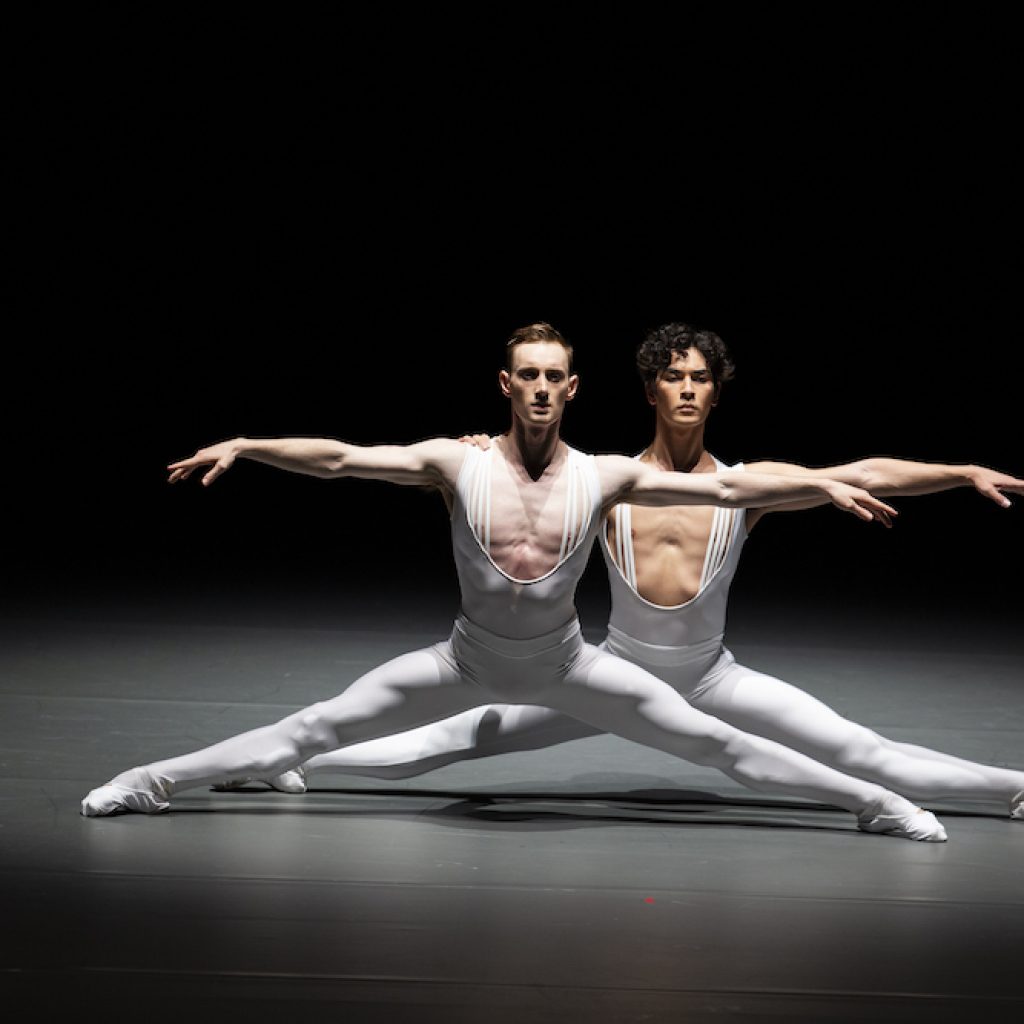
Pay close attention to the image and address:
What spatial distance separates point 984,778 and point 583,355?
5497 millimetres

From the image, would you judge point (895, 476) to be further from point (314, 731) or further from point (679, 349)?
point (314, 731)

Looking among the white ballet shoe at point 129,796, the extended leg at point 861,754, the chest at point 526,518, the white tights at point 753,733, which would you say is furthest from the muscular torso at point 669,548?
the white ballet shoe at point 129,796

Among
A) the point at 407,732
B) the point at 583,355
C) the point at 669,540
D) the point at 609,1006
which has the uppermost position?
the point at 583,355

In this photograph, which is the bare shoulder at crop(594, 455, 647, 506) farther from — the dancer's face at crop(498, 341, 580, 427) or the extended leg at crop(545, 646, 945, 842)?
the extended leg at crop(545, 646, 945, 842)

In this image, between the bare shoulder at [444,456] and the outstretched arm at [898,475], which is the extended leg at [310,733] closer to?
the bare shoulder at [444,456]

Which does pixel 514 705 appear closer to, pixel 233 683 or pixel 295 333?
pixel 233 683

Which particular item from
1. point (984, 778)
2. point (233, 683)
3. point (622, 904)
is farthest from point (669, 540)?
point (233, 683)

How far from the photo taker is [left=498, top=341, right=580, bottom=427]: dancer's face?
3.62 m

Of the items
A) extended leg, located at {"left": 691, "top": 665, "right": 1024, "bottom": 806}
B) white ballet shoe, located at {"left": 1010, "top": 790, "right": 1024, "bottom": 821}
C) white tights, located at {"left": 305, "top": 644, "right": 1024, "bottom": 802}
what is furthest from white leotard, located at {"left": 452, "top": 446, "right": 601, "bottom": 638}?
white ballet shoe, located at {"left": 1010, "top": 790, "right": 1024, "bottom": 821}

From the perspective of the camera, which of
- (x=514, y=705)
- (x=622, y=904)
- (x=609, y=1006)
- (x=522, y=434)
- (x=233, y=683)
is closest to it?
(x=609, y=1006)

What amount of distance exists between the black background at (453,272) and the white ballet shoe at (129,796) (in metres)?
3.27

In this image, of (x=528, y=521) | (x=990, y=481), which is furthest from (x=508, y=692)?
(x=990, y=481)

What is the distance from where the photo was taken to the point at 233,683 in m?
4.98

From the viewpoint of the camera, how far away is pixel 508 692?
3.65 meters
